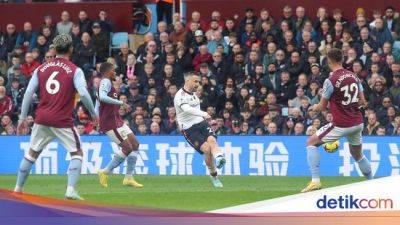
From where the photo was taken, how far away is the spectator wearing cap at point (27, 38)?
2997cm

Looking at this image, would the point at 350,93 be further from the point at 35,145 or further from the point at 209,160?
the point at 35,145

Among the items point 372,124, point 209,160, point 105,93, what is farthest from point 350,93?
point 372,124

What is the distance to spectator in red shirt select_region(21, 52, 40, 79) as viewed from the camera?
2873 centimetres

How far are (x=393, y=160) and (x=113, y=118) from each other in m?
6.11

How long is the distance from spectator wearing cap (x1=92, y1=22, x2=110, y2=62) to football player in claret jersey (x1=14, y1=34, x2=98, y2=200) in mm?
13598

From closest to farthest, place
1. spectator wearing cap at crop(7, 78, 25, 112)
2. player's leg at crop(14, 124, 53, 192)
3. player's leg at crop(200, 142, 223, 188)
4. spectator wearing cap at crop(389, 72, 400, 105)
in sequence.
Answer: player's leg at crop(14, 124, 53, 192) → player's leg at crop(200, 142, 223, 188) → spectator wearing cap at crop(389, 72, 400, 105) → spectator wearing cap at crop(7, 78, 25, 112)

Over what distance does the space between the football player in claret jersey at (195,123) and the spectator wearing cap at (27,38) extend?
11350 millimetres

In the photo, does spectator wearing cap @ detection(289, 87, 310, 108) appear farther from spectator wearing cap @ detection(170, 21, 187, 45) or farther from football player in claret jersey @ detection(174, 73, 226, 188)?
football player in claret jersey @ detection(174, 73, 226, 188)

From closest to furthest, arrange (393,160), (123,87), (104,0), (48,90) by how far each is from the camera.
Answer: (48,90) → (393,160) → (123,87) → (104,0)

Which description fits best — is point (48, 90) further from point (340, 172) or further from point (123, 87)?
point (123, 87)

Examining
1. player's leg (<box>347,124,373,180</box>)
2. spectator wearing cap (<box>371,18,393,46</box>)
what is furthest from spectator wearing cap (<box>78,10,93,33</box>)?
player's leg (<box>347,124,373,180</box>)

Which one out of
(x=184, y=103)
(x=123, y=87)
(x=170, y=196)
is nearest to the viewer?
(x=170, y=196)

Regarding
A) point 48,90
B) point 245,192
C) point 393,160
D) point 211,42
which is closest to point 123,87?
point 211,42

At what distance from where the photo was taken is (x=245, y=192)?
17953 mm
